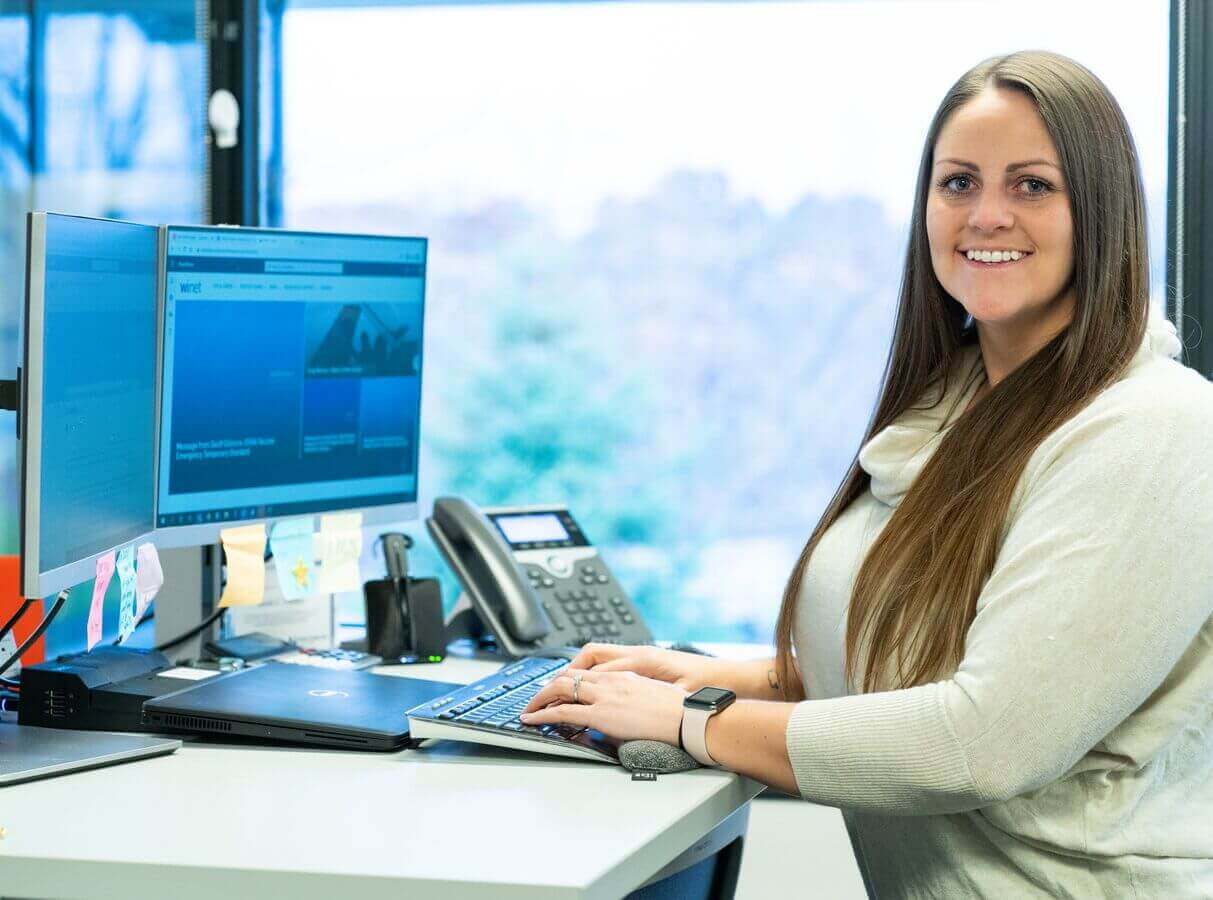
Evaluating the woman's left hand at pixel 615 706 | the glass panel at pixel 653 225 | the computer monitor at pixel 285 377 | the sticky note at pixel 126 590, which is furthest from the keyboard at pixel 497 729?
the glass panel at pixel 653 225

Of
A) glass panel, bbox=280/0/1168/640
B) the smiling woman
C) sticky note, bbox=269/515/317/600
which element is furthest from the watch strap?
glass panel, bbox=280/0/1168/640

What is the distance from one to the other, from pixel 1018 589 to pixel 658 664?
48cm

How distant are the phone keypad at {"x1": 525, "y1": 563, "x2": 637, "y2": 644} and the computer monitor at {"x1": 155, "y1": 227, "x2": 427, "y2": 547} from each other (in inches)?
9.0

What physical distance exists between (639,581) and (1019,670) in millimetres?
1306

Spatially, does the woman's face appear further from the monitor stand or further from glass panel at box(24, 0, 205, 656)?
glass panel at box(24, 0, 205, 656)

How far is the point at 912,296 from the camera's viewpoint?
1.54 meters

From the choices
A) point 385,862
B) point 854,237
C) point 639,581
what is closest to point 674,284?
point 854,237

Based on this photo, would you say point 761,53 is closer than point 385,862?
No

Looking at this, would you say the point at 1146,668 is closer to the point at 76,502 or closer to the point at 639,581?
the point at 76,502

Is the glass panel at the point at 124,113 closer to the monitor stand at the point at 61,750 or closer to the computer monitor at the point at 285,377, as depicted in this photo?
the computer monitor at the point at 285,377

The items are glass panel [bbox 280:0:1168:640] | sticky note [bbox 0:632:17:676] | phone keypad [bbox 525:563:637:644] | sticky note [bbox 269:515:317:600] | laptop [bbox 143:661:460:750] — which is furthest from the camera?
glass panel [bbox 280:0:1168:640]

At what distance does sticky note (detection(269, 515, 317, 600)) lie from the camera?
1.75 meters

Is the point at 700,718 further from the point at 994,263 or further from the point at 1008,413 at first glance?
the point at 994,263

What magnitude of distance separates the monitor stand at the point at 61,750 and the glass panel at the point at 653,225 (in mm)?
1060
